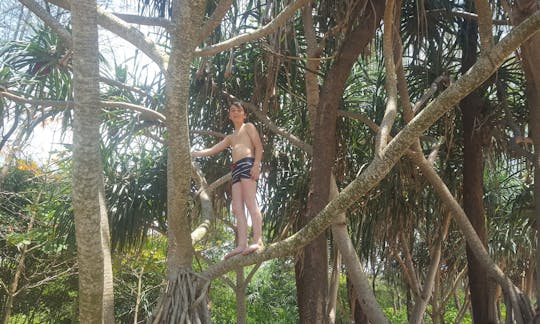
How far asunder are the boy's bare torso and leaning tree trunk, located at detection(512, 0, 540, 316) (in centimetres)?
187

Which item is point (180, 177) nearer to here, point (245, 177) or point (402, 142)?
point (245, 177)

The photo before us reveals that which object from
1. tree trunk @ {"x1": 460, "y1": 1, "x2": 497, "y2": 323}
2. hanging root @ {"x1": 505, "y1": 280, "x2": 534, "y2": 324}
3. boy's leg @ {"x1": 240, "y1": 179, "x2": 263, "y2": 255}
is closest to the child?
boy's leg @ {"x1": 240, "y1": 179, "x2": 263, "y2": 255}

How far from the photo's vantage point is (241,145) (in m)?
2.93

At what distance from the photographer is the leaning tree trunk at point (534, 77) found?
3.42 m

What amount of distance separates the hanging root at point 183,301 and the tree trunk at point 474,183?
2621 mm

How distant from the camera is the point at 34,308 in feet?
26.5

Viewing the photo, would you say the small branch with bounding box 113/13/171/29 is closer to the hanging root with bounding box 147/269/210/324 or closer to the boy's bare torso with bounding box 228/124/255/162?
the boy's bare torso with bounding box 228/124/255/162

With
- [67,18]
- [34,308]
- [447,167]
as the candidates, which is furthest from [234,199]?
[34,308]

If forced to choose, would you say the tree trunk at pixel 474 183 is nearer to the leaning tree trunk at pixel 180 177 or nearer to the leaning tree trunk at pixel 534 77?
the leaning tree trunk at pixel 534 77

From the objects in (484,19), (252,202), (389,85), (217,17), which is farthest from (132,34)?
(484,19)

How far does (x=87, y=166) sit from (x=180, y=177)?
443 millimetres

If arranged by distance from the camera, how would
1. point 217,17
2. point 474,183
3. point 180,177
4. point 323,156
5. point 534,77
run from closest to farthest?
point 180,177 < point 217,17 < point 323,156 < point 534,77 < point 474,183

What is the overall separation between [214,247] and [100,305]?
7.83m

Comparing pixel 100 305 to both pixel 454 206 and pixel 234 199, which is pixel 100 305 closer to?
pixel 234 199
